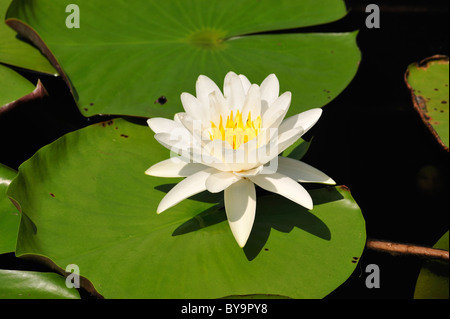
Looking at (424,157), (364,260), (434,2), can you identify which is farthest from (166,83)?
(434,2)

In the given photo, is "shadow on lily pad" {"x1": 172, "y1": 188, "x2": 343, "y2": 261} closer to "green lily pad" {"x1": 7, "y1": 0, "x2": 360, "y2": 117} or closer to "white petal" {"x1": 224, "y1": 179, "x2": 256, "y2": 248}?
"white petal" {"x1": 224, "y1": 179, "x2": 256, "y2": 248}

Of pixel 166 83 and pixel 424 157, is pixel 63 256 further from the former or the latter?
pixel 424 157

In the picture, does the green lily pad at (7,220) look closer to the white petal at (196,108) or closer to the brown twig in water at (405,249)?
the white petal at (196,108)

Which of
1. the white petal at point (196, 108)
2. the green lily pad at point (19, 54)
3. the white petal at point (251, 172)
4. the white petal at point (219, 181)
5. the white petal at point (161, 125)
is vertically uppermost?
the green lily pad at point (19, 54)

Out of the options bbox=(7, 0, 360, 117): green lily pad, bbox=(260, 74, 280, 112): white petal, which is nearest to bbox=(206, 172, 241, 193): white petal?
bbox=(260, 74, 280, 112): white petal

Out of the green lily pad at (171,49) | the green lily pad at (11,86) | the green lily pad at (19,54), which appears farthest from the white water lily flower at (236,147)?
the green lily pad at (19,54)

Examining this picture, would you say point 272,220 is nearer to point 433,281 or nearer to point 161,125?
point 161,125

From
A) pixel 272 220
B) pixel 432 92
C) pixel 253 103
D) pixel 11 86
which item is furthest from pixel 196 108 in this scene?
pixel 432 92
